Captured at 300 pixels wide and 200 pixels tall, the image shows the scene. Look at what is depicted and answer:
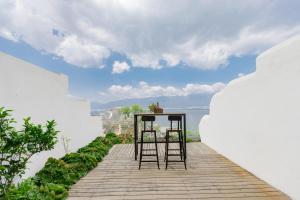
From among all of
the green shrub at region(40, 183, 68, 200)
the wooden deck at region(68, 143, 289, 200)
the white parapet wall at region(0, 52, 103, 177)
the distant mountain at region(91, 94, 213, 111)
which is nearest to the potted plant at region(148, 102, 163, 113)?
the wooden deck at region(68, 143, 289, 200)

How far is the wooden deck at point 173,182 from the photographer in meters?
2.88

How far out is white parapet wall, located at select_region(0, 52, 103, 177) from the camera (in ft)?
9.64

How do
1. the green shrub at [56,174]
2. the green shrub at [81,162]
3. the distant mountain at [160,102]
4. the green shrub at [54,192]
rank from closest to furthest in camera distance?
the green shrub at [54,192] < the green shrub at [56,174] < the green shrub at [81,162] < the distant mountain at [160,102]

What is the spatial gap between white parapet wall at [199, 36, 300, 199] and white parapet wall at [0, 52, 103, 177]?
343cm

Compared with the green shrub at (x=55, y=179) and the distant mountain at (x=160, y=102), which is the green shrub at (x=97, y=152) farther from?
the distant mountain at (x=160, y=102)

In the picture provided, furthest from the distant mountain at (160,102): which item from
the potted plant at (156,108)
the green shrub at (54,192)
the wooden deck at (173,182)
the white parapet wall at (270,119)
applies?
the green shrub at (54,192)

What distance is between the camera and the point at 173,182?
11.0ft

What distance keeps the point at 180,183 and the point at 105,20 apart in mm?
6518

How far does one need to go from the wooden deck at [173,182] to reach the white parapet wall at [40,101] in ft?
3.26

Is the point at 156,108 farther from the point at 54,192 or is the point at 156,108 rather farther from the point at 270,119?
the point at 54,192

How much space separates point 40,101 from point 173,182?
272 centimetres

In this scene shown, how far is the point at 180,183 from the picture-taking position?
131 inches

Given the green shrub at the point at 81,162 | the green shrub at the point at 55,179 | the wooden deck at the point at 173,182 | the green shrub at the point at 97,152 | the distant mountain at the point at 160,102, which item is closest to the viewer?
the green shrub at the point at 55,179

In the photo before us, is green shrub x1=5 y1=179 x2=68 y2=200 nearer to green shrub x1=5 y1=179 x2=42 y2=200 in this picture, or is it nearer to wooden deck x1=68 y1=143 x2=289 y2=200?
green shrub x1=5 y1=179 x2=42 y2=200
